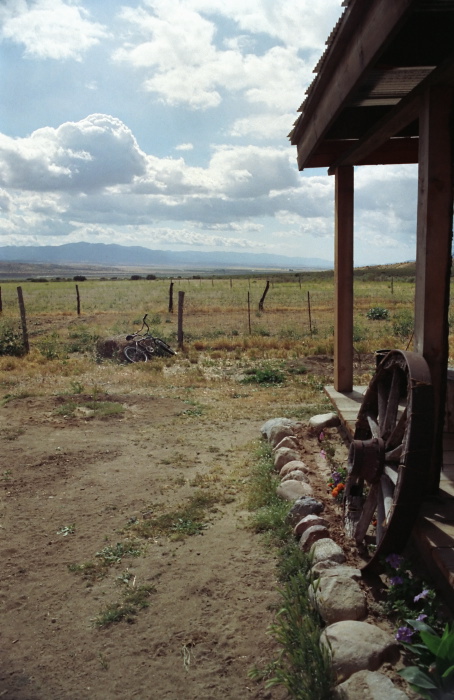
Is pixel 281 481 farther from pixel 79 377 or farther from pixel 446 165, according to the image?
pixel 79 377

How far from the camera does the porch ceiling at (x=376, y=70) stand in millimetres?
2744

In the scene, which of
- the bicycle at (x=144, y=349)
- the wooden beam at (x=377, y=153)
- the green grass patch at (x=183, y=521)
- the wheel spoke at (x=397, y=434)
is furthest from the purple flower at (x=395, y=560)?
the bicycle at (x=144, y=349)

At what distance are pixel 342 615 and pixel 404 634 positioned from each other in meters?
0.38

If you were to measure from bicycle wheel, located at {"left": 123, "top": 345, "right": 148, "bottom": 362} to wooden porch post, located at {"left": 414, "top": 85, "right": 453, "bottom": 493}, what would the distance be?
31.9 ft

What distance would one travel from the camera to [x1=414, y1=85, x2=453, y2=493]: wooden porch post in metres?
3.10

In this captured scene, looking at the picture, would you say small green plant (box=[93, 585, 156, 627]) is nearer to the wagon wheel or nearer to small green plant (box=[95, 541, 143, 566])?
small green plant (box=[95, 541, 143, 566])

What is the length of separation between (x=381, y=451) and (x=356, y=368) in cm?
761

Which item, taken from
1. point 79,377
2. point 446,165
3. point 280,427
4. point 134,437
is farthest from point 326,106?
point 79,377

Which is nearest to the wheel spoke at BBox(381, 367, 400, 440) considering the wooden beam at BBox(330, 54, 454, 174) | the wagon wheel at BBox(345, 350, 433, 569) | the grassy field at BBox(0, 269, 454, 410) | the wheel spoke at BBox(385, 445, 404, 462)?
the wagon wheel at BBox(345, 350, 433, 569)

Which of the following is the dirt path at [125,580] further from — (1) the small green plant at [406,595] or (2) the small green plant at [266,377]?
(2) the small green plant at [266,377]

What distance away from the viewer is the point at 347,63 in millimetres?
3285

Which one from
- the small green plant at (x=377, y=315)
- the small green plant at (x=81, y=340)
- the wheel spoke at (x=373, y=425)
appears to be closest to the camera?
the wheel spoke at (x=373, y=425)

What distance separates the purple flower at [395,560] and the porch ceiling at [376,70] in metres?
2.50

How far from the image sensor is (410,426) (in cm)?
279
